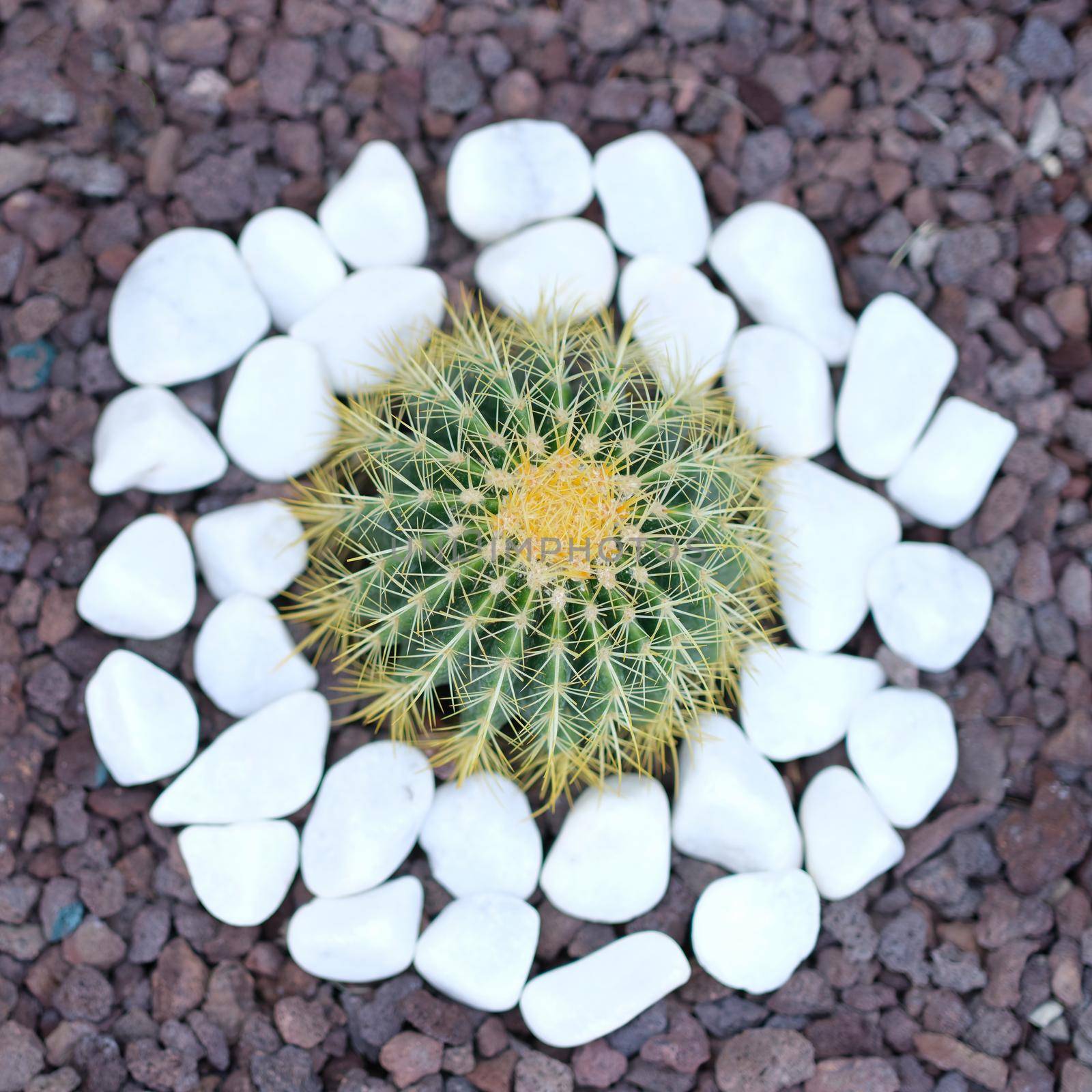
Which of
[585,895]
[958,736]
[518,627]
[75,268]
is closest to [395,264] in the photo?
[75,268]

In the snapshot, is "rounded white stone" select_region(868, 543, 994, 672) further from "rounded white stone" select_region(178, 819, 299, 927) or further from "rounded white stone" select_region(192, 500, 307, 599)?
"rounded white stone" select_region(178, 819, 299, 927)

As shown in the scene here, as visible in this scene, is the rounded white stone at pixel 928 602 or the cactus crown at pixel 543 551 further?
the rounded white stone at pixel 928 602

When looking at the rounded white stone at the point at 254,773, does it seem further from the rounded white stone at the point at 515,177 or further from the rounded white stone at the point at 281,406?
the rounded white stone at the point at 515,177

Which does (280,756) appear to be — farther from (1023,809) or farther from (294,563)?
(1023,809)

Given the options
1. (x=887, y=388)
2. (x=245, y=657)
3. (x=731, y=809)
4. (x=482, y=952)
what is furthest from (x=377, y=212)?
(x=482, y=952)

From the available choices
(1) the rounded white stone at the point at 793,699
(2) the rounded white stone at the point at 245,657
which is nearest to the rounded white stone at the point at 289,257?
(2) the rounded white stone at the point at 245,657

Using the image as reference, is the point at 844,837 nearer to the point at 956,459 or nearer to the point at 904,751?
the point at 904,751
